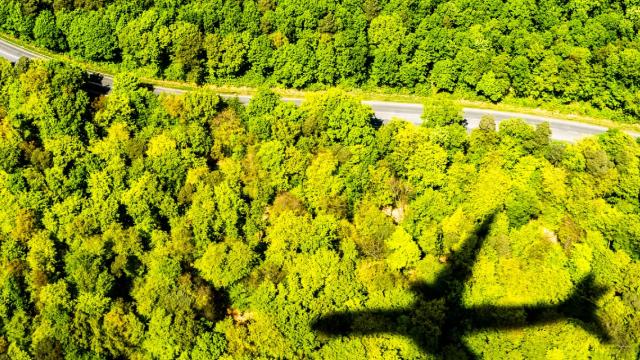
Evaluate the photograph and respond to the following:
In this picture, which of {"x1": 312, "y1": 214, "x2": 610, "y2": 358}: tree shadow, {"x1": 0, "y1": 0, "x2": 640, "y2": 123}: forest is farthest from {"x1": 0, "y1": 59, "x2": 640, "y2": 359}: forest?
{"x1": 0, "y1": 0, "x2": 640, "y2": 123}: forest

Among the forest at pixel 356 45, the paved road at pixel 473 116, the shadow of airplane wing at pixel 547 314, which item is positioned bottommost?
the shadow of airplane wing at pixel 547 314

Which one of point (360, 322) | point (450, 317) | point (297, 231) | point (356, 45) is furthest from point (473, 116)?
point (360, 322)

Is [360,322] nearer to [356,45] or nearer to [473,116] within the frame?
[473,116]

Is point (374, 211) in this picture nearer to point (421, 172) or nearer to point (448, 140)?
point (421, 172)

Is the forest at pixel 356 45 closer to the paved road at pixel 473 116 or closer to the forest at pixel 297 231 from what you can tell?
the paved road at pixel 473 116

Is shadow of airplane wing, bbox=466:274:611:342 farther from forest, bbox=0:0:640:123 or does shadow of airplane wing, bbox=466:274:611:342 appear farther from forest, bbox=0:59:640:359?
forest, bbox=0:0:640:123

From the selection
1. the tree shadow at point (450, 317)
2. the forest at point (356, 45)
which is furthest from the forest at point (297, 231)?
the forest at point (356, 45)
